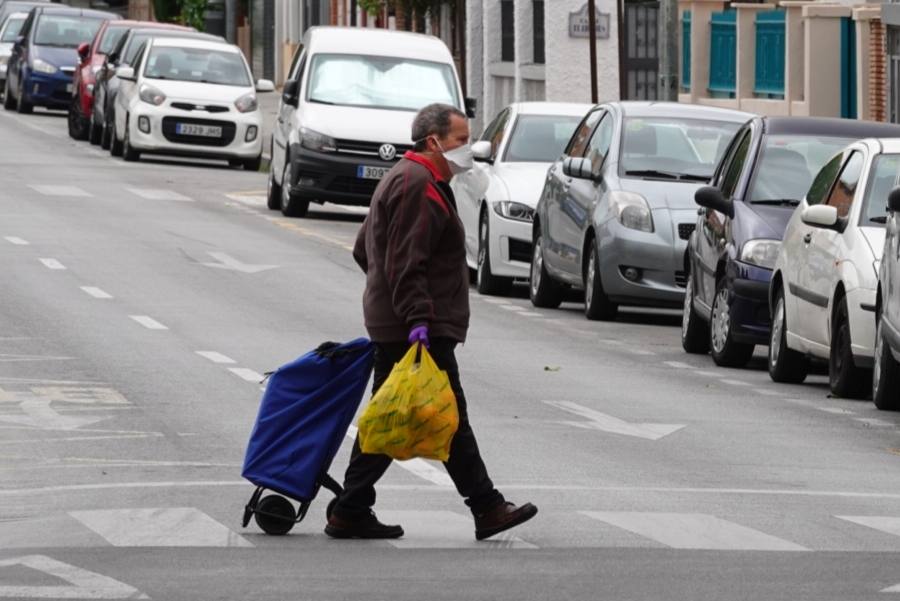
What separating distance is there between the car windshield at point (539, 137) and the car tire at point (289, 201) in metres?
6.26

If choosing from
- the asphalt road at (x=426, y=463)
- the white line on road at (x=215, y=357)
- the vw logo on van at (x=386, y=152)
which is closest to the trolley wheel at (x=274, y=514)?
the asphalt road at (x=426, y=463)

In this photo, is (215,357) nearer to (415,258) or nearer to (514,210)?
(514,210)

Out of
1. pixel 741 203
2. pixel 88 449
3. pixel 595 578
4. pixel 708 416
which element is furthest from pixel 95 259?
pixel 595 578

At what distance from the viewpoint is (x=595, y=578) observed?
8.91 meters

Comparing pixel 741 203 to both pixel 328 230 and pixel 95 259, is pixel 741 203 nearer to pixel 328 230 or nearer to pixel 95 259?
pixel 95 259

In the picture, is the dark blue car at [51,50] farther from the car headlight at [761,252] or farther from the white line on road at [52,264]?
the car headlight at [761,252]

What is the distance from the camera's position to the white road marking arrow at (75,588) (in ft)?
27.3

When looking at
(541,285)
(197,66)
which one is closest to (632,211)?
(541,285)

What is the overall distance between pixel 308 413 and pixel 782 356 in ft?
25.1

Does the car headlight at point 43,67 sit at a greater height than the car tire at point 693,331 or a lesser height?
greater

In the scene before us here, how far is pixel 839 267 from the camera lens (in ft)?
52.4

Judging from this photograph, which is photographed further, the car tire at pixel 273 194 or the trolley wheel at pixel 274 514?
the car tire at pixel 273 194

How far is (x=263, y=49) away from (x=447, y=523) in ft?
227

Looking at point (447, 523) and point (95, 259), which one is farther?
point (95, 259)
